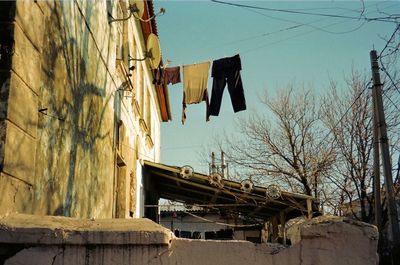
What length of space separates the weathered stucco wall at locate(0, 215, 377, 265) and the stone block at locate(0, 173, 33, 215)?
36cm

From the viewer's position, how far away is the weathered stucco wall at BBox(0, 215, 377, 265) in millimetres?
2965

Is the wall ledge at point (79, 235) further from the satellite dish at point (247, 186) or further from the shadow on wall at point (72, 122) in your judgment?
the satellite dish at point (247, 186)

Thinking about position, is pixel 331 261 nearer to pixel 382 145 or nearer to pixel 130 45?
pixel 382 145

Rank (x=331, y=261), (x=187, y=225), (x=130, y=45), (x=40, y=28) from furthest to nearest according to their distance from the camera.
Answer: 1. (x=187, y=225)
2. (x=130, y=45)
3. (x=40, y=28)
4. (x=331, y=261)

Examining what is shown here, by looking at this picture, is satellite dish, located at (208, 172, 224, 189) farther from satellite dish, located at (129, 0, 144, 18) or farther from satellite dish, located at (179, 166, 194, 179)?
satellite dish, located at (129, 0, 144, 18)

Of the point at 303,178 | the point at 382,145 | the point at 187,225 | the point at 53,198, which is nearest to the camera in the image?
the point at 53,198

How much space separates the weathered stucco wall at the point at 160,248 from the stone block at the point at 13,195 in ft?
1.17

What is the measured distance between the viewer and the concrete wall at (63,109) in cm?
362

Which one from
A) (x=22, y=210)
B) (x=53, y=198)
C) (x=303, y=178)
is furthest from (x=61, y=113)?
(x=303, y=178)

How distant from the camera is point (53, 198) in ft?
15.7

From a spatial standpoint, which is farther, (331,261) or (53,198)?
(53,198)

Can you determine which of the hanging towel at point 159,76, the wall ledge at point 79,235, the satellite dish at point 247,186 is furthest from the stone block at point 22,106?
the hanging towel at point 159,76

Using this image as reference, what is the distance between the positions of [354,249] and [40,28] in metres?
3.37

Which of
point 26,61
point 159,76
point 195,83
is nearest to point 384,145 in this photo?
point 195,83
